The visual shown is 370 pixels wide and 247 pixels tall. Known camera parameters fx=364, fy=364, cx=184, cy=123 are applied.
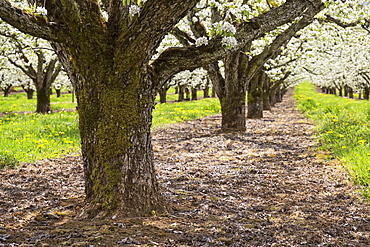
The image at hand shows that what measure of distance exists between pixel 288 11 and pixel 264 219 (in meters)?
3.42

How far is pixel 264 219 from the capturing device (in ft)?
16.2

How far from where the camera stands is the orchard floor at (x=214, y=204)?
4055 mm

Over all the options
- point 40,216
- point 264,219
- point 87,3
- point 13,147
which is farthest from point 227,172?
point 13,147

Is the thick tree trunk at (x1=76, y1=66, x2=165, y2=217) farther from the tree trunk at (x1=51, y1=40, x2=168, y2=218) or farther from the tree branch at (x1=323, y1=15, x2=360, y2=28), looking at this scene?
the tree branch at (x1=323, y1=15, x2=360, y2=28)

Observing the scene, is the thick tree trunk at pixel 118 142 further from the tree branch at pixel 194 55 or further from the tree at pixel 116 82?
the tree branch at pixel 194 55

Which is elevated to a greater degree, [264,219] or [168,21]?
[168,21]

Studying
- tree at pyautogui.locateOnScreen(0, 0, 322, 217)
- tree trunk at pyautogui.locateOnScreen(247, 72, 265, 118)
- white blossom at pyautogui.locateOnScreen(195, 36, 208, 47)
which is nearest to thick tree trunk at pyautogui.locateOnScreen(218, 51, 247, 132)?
tree trunk at pyautogui.locateOnScreen(247, 72, 265, 118)

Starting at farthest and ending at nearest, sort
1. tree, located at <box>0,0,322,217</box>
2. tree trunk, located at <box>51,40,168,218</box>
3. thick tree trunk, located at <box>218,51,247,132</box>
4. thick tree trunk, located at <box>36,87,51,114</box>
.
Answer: thick tree trunk, located at <box>36,87,51,114</box> → thick tree trunk, located at <box>218,51,247,132</box> → tree trunk, located at <box>51,40,168,218</box> → tree, located at <box>0,0,322,217</box>

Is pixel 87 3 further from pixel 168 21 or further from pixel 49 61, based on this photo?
pixel 49 61

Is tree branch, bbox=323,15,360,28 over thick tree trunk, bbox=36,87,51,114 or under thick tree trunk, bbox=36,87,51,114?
over

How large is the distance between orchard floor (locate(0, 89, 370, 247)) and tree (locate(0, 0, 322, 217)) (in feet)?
1.40

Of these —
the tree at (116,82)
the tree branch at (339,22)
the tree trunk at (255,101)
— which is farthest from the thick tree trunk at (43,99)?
the tree at (116,82)

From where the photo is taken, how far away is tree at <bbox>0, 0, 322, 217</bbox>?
4438mm

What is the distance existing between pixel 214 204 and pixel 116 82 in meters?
2.38
